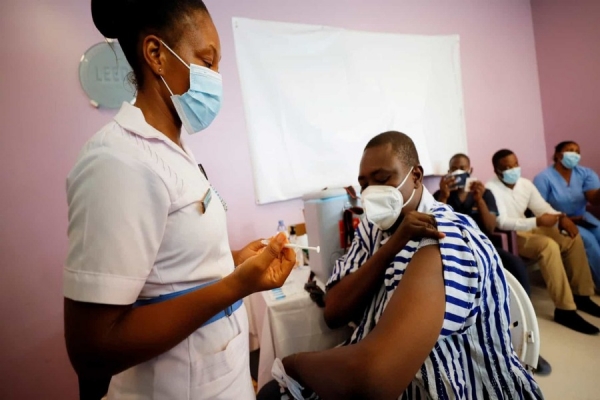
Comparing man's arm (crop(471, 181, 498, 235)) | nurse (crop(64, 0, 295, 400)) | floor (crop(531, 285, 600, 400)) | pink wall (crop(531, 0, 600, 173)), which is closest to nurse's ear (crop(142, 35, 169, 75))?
nurse (crop(64, 0, 295, 400))

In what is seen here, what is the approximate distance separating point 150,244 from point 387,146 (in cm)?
91

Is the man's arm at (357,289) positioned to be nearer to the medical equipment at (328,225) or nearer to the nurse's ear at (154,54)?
the medical equipment at (328,225)

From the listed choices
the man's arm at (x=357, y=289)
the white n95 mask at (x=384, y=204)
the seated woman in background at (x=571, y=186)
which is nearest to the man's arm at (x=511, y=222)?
the seated woman in background at (x=571, y=186)

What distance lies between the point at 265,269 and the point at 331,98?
2.02 m

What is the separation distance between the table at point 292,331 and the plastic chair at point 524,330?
0.58m

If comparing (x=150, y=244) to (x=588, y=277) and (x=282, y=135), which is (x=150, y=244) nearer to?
(x=282, y=135)

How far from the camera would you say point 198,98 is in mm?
682

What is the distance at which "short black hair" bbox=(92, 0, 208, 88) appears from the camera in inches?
23.5

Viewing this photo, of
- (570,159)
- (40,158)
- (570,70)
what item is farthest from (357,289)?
(570,70)

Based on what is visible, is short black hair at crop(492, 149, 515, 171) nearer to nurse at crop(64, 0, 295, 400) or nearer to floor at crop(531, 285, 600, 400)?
floor at crop(531, 285, 600, 400)

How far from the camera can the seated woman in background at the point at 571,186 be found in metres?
2.56

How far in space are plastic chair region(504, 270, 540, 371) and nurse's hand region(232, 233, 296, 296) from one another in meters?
0.82

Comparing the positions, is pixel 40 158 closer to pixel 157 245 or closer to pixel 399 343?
pixel 157 245

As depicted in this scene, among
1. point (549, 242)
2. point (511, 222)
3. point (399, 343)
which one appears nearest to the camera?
point (399, 343)
